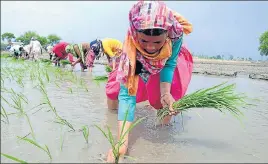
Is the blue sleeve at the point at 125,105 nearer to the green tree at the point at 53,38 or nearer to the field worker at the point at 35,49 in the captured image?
the field worker at the point at 35,49

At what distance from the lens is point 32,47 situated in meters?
11.2

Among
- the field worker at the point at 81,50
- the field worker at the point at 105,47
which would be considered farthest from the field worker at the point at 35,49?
the field worker at the point at 105,47

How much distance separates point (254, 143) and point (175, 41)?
0.84 m

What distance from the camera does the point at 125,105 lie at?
1.87 metres

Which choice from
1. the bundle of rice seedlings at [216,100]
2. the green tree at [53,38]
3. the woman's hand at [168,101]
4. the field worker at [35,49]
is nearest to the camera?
the bundle of rice seedlings at [216,100]

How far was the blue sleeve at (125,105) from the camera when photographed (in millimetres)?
1834

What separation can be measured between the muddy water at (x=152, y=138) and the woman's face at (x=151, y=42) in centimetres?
58

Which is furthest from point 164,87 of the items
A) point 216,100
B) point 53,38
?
point 53,38

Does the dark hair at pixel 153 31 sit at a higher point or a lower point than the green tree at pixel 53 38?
higher

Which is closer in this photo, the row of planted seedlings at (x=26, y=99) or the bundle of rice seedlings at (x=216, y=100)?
the row of planted seedlings at (x=26, y=99)

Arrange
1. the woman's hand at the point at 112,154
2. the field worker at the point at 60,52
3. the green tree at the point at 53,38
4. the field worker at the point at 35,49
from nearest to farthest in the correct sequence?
the woman's hand at the point at 112,154 < the field worker at the point at 60,52 < the field worker at the point at 35,49 < the green tree at the point at 53,38

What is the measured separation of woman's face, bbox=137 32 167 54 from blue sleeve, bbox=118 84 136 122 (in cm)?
30

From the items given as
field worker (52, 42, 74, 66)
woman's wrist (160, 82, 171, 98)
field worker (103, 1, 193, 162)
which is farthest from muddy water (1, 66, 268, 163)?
field worker (52, 42, 74, 66)

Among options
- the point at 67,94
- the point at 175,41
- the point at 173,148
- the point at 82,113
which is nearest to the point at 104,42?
the point at 67,94
